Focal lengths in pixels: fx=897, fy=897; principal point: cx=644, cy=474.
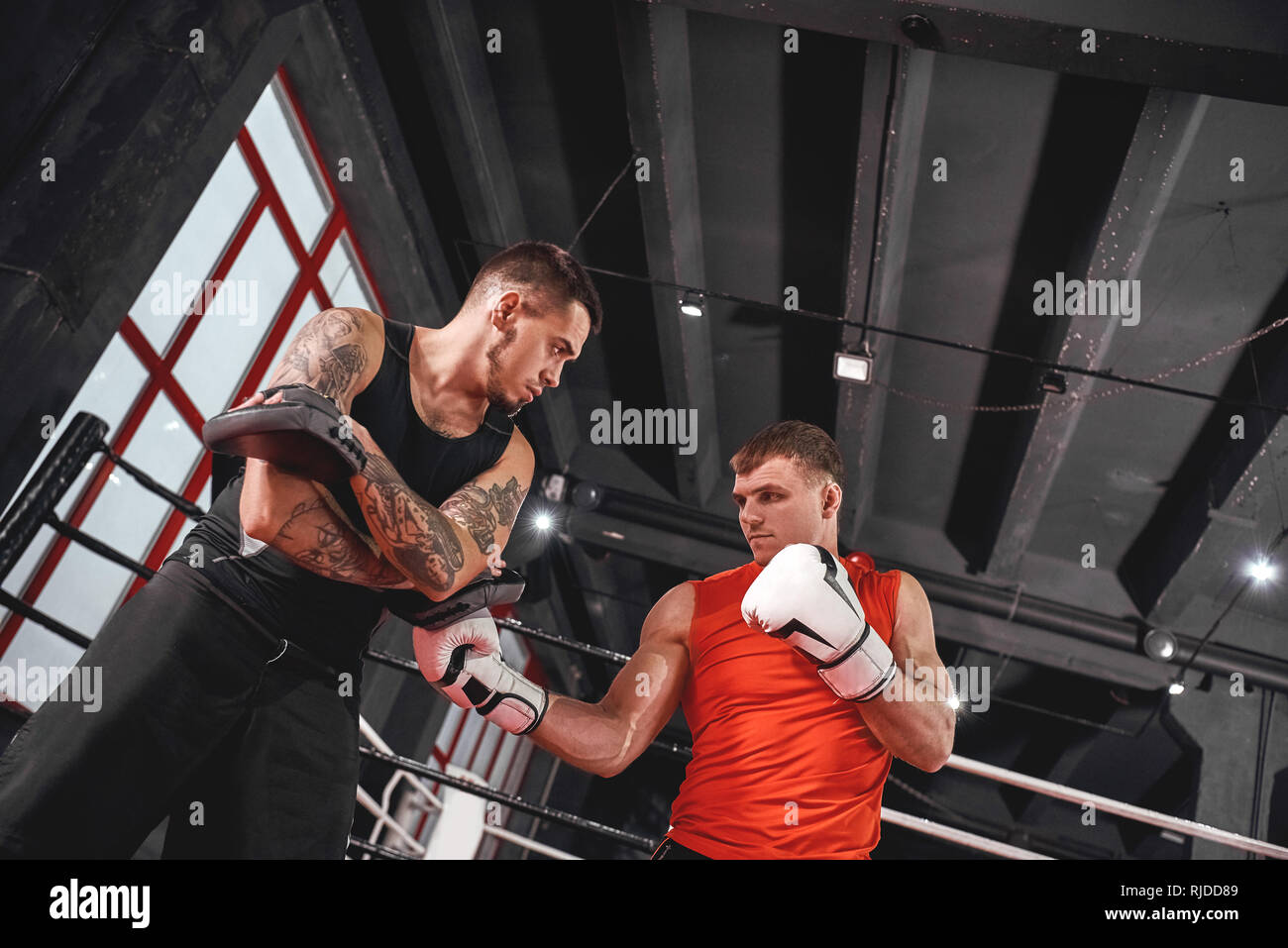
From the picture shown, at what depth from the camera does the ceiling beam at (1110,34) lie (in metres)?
3.24

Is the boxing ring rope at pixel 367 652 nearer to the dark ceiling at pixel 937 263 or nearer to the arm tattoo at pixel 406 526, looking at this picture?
the arm tattoo at pixel 406 526

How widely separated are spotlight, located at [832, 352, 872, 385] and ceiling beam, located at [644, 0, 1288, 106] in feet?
7.12

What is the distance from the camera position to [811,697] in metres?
1.88

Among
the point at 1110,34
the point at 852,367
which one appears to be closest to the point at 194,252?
the point at 852,367

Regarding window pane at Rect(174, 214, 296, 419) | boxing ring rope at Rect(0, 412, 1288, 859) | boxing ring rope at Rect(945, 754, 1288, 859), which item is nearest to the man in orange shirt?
boxing ring rope at Rect(0, 412, 1288, 859)

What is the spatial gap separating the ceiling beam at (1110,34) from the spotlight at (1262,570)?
3.90 metres

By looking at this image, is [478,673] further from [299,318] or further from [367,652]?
[299,318]

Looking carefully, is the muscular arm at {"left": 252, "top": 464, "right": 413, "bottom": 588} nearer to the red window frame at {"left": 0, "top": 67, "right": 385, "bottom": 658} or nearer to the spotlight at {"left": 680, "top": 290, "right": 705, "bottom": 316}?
the red window frame at {"left": 0, "top": 67, "right": 385, "bottom": 658}

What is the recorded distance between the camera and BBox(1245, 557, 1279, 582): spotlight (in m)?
6.16

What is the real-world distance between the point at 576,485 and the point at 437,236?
2.29 meters

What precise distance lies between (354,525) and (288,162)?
3.79 meters

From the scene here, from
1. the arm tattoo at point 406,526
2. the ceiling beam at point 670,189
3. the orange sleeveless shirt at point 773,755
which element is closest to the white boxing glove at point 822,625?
the orange sleeveless shirt at point 773,755
